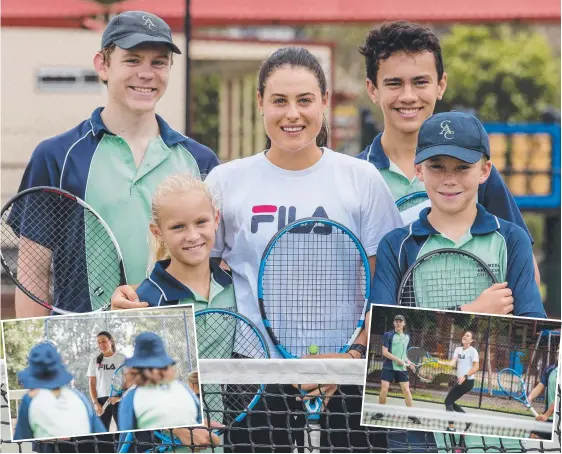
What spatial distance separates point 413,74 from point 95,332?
1.10 meters

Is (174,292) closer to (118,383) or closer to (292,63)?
(118,383)

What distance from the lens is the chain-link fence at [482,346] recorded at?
7.22 feet

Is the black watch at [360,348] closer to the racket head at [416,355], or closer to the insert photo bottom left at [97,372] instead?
the racket head at [416,355]

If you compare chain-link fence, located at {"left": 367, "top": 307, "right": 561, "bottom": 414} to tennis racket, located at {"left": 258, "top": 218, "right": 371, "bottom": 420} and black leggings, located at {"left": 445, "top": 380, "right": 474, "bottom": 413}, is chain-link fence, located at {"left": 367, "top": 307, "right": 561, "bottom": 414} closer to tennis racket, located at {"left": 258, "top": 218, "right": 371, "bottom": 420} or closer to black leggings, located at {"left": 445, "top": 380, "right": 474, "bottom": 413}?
black leggings, located at {"left": 445, "top": 380, "right": 474, "bottom": 413}

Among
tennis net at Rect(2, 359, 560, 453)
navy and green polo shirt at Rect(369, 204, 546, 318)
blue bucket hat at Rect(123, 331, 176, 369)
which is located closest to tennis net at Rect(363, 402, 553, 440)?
tennis net at Rect(2, 359, 560, 453)

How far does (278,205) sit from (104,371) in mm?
633

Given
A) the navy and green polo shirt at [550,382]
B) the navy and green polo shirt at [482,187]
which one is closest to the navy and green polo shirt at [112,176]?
the navy and green polo shirt at [482,187]

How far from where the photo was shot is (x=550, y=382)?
7.29 feet

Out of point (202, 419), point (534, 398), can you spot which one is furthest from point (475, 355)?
Result: point (202, 419)

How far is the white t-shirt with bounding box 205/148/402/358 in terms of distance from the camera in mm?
2623

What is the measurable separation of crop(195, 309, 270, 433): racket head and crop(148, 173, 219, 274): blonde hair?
0.19 metres

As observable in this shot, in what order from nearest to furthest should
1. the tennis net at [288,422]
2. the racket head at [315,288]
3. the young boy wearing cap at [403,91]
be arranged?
the tennis net at [288,422]
the racket head at [315,288]
the young boy wearing cap at [403,91]

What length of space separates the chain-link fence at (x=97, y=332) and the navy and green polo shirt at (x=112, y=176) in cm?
53

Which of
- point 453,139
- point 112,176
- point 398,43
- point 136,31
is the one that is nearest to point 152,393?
point 112,176
